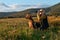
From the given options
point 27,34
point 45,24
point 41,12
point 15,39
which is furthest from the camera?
point 45,24

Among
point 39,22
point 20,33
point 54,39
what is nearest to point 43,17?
point 39,22

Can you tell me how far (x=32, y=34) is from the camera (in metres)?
7.77

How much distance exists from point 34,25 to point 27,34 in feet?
8.77

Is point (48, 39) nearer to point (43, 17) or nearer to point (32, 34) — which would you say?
point (32, 34)

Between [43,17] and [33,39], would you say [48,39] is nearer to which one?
[33,39]

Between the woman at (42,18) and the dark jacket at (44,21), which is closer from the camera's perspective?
the woman at (42,18)

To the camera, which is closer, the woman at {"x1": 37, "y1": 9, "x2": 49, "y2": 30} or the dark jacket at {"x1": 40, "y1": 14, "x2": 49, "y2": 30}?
the woman at {"x1": 37, "y1": 9, "x2": 49, "y2": 30}

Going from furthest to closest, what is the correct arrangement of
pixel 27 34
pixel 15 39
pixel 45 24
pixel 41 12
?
pixel 45 24, pixel 41 12, pixel 27 34, pixel 15 39

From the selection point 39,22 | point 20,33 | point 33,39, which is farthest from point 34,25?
point 33,39

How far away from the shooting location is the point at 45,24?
11102mm

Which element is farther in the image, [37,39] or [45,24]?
[45,24]

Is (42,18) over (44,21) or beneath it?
over

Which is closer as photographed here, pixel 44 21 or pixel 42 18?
pixel 42 18

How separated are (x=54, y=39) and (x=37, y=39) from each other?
512 mm
